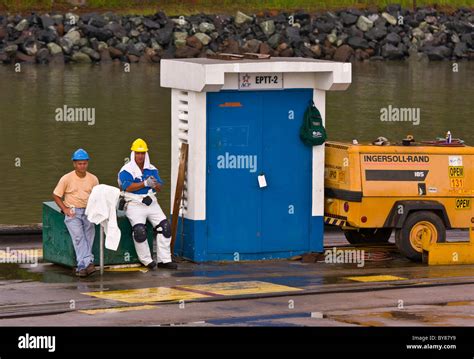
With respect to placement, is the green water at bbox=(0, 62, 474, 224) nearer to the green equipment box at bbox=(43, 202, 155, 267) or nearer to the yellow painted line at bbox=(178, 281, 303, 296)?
the green equipment box at bbox=(43, 202, 155, 267)

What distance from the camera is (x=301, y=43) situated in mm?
67875

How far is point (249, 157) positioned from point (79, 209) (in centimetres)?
250

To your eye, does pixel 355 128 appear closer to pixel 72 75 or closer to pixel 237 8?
pixel 72 75

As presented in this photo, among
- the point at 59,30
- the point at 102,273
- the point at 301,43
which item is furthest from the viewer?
the point at 301,43

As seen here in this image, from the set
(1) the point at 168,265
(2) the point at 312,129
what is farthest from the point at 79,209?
(2) the point at 312,129

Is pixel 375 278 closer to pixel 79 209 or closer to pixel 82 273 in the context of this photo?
pixel 82 273

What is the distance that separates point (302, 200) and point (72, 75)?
121ft

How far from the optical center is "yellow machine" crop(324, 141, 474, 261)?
69.0ft

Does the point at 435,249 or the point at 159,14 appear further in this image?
the point at 159,14

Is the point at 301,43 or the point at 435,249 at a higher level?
the point at 301,43

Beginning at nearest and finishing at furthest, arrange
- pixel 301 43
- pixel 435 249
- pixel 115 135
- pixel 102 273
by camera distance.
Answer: pixel 102 273, pixel 435 249, pixel 115 135, pixel 301 43

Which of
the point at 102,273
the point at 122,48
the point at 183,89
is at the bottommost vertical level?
the point at 102,273

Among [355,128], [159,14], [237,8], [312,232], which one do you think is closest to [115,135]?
[355,128]

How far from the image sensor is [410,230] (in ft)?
69.7
